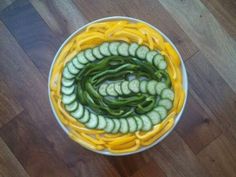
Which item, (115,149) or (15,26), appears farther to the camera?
(15,26)

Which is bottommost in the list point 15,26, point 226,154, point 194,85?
point 226,154

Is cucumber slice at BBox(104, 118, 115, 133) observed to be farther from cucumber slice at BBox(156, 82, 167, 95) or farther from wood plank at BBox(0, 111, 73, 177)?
wood plank at BBox(0, 111, 73, 177)

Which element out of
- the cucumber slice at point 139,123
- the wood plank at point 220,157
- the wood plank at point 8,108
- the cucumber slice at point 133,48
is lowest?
the wood plank at point 220,157

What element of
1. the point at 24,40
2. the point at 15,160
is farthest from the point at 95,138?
the point at 24,40

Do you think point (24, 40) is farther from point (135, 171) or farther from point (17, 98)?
point (135, 171)

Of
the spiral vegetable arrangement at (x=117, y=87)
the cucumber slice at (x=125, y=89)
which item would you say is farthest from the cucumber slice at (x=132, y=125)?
the cucumber slice at (x=125, y=89)

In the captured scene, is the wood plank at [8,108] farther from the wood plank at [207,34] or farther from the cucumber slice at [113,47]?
the wood plank at [207,34]
